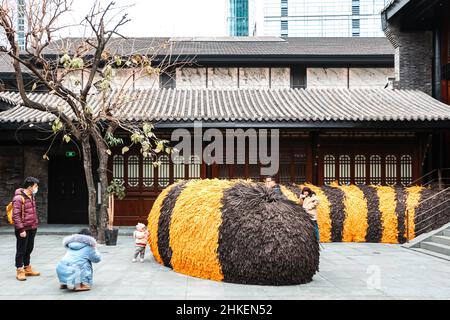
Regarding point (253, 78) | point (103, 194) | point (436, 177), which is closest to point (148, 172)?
point (103, 194)

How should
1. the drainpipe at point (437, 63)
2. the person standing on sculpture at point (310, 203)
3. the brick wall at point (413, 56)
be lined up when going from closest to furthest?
the person standing on sculpture at point (310, 203) → the drainpipe at point (437, 63) → the brick wall at point (413, 56)

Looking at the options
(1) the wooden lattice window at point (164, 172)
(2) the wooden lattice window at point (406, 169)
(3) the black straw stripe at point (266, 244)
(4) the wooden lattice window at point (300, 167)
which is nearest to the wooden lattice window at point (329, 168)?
(4) the wooden lattice window at point (300, 167)

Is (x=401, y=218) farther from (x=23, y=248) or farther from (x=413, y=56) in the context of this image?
(x=23, y=248)

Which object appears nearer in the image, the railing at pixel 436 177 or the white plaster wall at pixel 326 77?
the railing at pixel 436 177

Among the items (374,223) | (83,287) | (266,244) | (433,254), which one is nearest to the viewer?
(83,287)

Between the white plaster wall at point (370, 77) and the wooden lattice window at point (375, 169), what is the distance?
6575 mm

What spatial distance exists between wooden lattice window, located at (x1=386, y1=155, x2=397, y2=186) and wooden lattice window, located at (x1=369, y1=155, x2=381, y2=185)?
26 centimetres

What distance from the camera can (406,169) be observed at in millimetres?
14414

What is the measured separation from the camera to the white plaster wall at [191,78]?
1986 cm

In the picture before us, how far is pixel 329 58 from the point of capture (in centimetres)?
1966

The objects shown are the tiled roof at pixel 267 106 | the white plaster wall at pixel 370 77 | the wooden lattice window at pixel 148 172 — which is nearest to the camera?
the tiled roof at pixel 267 106

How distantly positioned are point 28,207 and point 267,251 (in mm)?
3890

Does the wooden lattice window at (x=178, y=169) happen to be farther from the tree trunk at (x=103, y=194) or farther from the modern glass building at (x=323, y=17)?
the modern glass building at (x=323, y=17)

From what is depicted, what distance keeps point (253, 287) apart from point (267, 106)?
9.39 m
